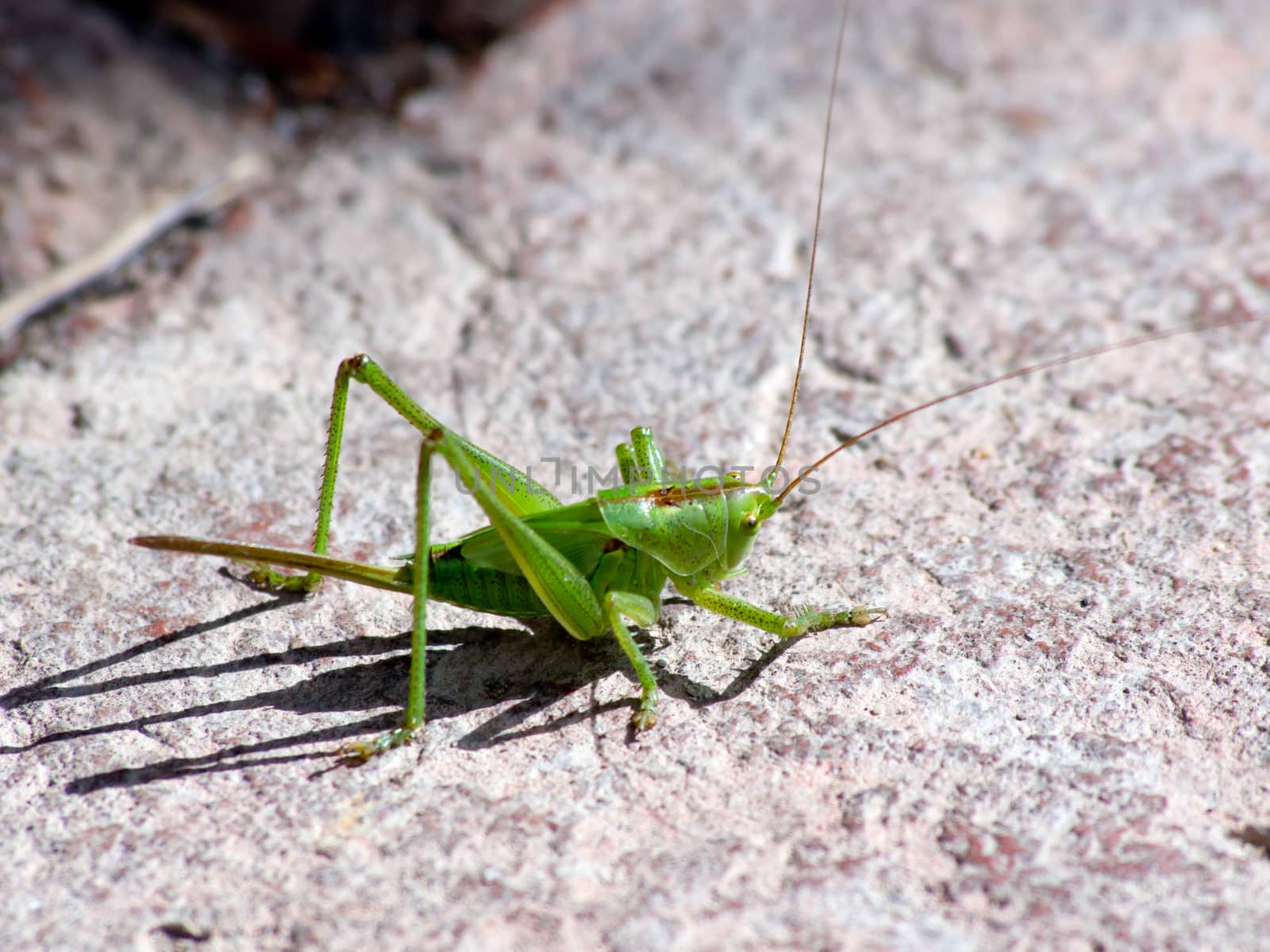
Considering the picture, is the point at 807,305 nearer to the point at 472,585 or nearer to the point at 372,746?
the point at 472,585

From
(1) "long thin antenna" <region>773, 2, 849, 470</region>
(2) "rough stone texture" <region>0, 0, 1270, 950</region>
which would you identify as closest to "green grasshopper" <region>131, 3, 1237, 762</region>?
(2) "rough stone texture" <region>0, 0, 1270, 950</region>

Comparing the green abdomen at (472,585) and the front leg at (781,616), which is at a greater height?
the green abdomen at (472,585)

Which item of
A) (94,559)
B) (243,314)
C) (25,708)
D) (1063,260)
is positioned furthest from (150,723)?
(1063,260)

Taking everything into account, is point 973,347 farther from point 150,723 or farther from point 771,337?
point 150,723

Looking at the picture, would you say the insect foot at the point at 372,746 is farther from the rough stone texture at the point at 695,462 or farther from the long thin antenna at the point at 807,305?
the long thin antenna at the point at 807,305

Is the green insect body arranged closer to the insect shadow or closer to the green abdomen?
the green abdomen

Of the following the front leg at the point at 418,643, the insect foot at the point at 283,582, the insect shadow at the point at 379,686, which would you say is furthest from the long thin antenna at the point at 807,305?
the insect foot at the point at 283,582
